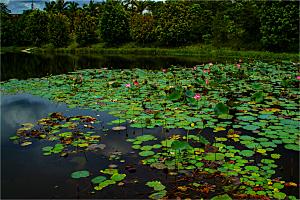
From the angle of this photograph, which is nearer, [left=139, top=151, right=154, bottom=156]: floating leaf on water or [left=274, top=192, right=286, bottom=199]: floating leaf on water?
[left=274, top=192, right=286, bottom=199]: floating leaf on water

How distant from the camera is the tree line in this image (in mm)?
28992

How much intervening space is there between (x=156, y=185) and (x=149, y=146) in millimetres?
1600

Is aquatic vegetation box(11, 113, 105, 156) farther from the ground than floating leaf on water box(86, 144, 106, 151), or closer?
farther from the ground

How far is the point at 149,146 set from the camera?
6.19 m

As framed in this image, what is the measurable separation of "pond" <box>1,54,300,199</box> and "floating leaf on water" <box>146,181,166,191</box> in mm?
16

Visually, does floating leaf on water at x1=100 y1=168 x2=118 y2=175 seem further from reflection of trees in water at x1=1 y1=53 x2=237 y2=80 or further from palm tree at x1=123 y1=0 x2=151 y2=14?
palm tree at x1=123 y1=0 x2=151 y2=14

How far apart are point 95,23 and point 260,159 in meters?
45.5

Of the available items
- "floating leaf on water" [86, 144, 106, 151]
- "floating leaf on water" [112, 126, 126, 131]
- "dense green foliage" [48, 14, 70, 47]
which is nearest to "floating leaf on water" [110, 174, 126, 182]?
"floating leaf on water" [86, 144, 106, 151]

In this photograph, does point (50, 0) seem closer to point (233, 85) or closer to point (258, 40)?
point (258, 40)

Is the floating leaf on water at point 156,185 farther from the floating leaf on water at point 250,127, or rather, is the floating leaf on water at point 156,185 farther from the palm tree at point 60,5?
the palm tree at point 60,5

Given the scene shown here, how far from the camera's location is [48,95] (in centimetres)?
1108

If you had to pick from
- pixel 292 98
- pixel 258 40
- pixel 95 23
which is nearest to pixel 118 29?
pixel 95 23

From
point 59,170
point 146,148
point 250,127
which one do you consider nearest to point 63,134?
point 59,170

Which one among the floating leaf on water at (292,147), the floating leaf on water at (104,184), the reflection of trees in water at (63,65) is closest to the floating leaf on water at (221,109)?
the floating leaf on water at (292,147)
